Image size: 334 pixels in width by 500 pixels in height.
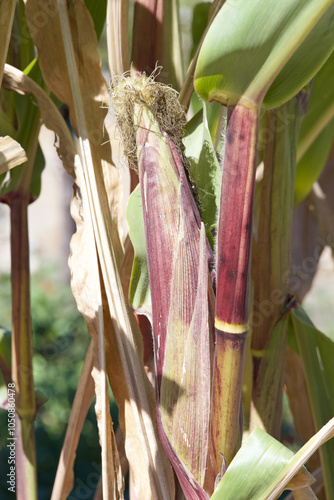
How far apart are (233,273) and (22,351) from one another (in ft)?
1.23

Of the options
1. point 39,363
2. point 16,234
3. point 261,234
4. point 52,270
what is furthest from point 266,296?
point 52,270

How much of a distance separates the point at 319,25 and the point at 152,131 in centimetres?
14

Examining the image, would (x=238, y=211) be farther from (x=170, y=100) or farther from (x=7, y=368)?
(x=7, y=368)

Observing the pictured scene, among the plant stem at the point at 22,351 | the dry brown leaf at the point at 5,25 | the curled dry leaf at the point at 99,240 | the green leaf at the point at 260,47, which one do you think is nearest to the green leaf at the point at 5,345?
the plant stem at the point at 22,351

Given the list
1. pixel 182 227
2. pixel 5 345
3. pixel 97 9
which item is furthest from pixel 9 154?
pixel 5 345

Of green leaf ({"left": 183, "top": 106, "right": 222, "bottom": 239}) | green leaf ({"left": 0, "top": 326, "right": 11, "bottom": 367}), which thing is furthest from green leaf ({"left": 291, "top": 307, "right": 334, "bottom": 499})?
green leaf ({"left": 0, "top": 326, "right": 11, "bottom": 367})

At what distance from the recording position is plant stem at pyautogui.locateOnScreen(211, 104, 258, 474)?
272mm

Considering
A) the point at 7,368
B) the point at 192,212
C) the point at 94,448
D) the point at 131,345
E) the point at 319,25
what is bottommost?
the point at 94,448

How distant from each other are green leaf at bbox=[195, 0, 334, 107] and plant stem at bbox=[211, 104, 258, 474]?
0.02m

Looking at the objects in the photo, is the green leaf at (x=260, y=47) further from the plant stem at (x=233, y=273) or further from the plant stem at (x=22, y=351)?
the plant stem at (x=22, y=351)

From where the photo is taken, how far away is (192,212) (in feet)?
1.06

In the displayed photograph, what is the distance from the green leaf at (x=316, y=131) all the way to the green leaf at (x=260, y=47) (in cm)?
27

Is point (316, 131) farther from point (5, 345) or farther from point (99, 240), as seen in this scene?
point (5, 345)

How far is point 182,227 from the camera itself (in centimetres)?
32
